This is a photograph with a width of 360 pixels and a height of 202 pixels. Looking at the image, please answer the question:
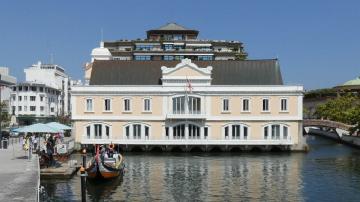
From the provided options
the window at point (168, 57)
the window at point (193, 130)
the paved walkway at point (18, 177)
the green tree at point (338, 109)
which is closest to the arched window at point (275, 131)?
the window at point (193, 130)

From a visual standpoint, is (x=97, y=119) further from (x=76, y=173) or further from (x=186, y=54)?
(x=186, y=54)

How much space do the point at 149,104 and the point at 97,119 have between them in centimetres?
745

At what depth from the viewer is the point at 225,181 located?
48.5 m

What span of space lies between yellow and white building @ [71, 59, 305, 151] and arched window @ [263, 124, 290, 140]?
5.4 inches

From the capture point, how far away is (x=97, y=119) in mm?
81375

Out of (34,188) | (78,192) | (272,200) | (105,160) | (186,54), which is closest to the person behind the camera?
(34,188)

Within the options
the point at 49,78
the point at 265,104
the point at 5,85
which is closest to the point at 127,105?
the point at 265,104

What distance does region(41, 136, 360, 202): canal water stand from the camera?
40.9 m

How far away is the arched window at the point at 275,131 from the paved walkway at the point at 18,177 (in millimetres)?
35940

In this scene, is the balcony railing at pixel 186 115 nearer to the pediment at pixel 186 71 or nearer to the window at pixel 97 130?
the pediment at pixel 186 71

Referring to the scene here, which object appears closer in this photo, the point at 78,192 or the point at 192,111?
the point at 78,192

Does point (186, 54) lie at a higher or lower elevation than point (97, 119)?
higher

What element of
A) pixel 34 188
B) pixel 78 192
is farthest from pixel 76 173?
pixel 34 188

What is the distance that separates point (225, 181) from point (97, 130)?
36.7 m
